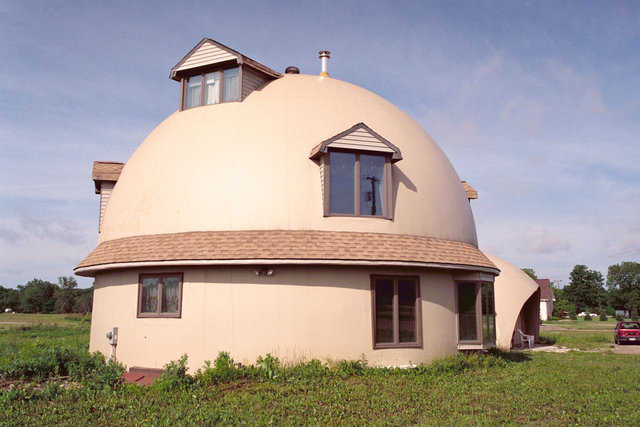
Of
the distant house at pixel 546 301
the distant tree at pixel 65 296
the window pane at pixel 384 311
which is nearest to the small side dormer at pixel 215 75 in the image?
the window pane at pixel 384 311

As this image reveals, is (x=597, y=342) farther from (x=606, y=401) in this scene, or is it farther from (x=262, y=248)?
(x=262, y=248)

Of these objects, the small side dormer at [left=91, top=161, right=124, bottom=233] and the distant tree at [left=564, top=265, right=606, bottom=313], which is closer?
the small side dormer at [left=91, top=161, right=124, bottom=233]

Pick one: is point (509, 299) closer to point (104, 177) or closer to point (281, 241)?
point (281, 241)

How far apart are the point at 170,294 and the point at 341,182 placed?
5512mm

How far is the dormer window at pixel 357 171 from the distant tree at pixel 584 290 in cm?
10465

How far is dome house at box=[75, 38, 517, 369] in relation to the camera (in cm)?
1336

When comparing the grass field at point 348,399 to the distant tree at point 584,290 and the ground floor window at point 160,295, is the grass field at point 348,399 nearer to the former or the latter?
the ground floor window at point 160,295

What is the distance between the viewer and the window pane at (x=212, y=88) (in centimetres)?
1678

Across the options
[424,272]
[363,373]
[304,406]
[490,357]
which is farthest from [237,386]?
[490,357]

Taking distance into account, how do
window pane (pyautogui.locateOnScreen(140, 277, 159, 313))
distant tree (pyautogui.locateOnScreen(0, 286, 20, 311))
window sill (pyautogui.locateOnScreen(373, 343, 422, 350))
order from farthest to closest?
distant tree (pyautogui.locateOnScreen(0, 286, 20, 311)), window pane (pyautogui.locateOnScreen(140, 277, 159, 313)), window sill (pyautogui.locateOnScreen(373, 343, 422, 350))

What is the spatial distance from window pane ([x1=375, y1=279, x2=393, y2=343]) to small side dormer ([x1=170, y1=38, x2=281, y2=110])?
7.23m

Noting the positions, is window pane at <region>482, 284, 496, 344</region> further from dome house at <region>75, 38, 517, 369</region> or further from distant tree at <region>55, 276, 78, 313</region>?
distant tree at <region>55, 276, 78, 313</region>

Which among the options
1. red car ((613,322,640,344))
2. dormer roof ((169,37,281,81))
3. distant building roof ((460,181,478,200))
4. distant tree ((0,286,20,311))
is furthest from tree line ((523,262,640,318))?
distant tree ((0,286,20,311))

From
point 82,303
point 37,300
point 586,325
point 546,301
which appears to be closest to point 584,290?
point 546,301
